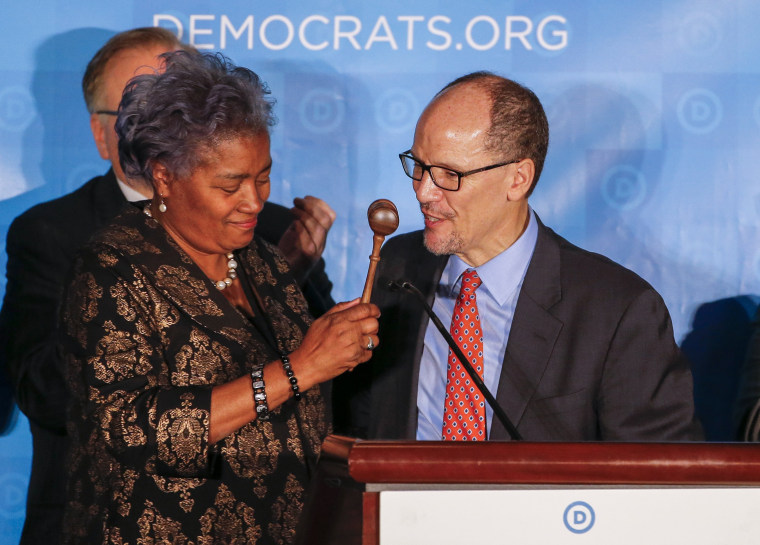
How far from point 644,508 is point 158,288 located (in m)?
1.14

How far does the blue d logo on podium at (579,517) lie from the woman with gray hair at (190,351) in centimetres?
77

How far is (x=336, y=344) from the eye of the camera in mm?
1832

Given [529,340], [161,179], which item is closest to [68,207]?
[161,179]

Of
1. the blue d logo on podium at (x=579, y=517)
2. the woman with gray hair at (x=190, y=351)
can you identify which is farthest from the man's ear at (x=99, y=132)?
the blue d logo on podium at (x=579, y=517)

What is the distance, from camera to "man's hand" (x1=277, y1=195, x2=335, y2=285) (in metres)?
2.94

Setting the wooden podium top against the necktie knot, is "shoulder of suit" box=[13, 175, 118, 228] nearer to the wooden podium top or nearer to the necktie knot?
the necktie knot

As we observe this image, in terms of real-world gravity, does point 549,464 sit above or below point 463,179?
below

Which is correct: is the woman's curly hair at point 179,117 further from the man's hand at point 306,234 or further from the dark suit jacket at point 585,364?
the man's hand at point 306,234

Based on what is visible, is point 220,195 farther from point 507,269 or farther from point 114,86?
point 114,86

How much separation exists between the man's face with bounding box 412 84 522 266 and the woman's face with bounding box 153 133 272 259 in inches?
15.2

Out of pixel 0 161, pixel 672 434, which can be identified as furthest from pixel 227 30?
pixel 672 434

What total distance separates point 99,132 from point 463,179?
4.31ft

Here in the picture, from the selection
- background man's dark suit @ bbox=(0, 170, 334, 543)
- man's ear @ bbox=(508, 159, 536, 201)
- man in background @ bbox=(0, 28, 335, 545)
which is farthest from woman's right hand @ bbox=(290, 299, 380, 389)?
background man's dark suit @ bbox=(0, 170, 334, 543)

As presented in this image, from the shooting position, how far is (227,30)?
3104 millimetres
